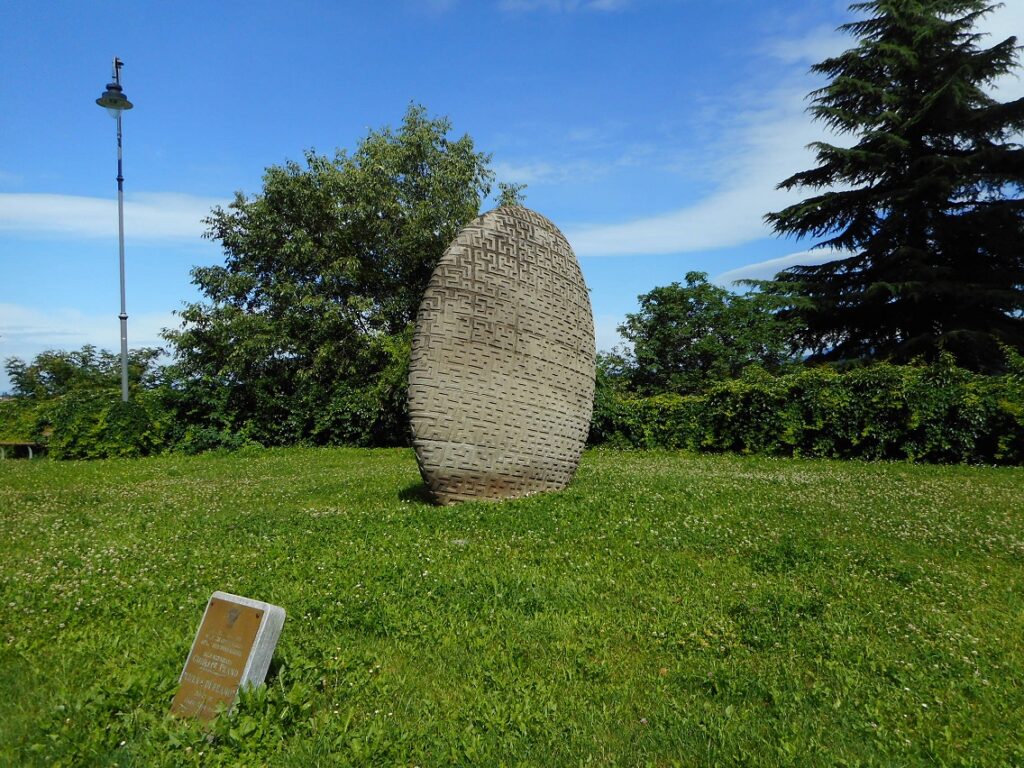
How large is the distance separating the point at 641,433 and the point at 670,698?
51.1ft

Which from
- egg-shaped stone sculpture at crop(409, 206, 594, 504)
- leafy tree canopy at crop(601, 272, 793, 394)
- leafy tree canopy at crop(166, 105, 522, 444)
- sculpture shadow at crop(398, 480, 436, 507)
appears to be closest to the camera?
egg-shaped stone sculpture at crop(409, 206, 594, 504)

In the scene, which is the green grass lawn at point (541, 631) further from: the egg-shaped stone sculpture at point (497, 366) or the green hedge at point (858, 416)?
the green hedge at point (858, 416)

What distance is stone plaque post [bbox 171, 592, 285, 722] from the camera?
3926mm

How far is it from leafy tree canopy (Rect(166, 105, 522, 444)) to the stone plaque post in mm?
17164

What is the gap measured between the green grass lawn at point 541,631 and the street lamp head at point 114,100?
1316cm

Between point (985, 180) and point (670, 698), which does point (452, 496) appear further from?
point (985, 180)

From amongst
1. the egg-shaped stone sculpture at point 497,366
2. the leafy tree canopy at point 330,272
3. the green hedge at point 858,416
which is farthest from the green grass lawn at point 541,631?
the leafy tree canopy at point 330,272

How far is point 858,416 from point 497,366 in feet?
35.7

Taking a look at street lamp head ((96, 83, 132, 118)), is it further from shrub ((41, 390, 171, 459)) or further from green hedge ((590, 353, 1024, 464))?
green hedge ((590, 353, 1024, 464))

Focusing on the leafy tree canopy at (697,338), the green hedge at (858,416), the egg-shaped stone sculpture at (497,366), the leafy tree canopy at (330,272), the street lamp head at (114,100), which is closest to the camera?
the egg-shaped stone sculpture at (497,366)

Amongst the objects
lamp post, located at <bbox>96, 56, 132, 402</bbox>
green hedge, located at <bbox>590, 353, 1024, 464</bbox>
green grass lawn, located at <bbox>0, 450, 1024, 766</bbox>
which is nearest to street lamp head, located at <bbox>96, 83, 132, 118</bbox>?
lamp post, located at <bbox>96, 56, 132, 402</bbox>

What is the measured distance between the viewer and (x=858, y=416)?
641 inches

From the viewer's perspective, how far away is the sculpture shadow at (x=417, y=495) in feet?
33.6

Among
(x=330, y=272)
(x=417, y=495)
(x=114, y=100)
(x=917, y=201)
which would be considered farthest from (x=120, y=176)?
(x=917, y=201)
